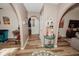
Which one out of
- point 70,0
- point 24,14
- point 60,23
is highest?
point 70,0

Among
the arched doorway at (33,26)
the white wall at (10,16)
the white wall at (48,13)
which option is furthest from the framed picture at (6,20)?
the white wall at (48,13)

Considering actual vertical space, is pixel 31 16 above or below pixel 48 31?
above

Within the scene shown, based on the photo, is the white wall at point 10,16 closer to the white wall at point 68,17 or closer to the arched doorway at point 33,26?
the arched doorway at point 33,26

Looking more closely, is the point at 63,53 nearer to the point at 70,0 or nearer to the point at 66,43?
the point at 66,43

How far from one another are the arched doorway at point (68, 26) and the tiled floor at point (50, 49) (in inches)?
1.0

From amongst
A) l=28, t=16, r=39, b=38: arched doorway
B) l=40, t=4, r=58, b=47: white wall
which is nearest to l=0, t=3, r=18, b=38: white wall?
l=28, t=16, r=39, b=38: arched doorway

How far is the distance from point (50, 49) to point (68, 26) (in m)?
Result: 0.38

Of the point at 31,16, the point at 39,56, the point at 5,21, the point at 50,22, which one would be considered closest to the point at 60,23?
the point at 50,22

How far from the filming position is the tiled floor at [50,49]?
54.7 inches

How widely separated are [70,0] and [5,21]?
855 mm

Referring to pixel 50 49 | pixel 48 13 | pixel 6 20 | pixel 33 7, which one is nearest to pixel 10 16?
pixel 6 20

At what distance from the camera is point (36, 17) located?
137 centimetres

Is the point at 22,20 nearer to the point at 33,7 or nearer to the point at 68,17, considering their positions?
the point at 33,7

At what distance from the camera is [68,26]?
137 cm
